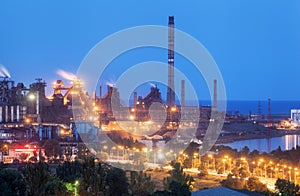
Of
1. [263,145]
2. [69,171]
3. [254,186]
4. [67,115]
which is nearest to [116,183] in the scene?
[69,171]

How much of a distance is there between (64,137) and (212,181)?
17.0ft

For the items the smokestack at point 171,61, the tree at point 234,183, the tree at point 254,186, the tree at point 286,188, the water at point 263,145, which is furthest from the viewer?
the smokestack at point 171,61

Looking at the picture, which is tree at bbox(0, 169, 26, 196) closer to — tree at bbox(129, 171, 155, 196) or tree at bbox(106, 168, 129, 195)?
tree at bbox(106, 168, 129, 195)

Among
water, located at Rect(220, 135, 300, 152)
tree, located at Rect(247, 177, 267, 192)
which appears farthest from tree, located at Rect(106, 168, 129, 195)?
water, located at Rect(220, 135, 300, 152)

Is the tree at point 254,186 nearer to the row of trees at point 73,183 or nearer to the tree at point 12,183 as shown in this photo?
the row of trees at point 73,183

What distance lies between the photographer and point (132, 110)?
666 inches

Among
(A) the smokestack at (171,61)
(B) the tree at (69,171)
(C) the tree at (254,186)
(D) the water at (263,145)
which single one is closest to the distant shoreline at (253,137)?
(D) the water at (263,145)

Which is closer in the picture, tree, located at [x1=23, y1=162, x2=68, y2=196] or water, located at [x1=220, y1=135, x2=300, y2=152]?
tree, located at [x1=23, y1=162, x2=68, y2=196]

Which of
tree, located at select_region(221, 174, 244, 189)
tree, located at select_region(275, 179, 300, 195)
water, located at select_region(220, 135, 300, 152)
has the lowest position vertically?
water, located at select_region(220, 135, 300, 152)

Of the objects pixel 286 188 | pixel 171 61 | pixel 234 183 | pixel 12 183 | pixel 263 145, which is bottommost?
pixel 263 145

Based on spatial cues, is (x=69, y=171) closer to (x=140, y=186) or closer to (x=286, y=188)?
(x=140, y=186)

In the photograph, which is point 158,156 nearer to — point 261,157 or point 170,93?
point 261,157

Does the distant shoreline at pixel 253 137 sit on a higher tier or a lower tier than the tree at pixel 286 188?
lower

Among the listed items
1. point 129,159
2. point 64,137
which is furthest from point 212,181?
point 64,137
